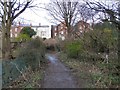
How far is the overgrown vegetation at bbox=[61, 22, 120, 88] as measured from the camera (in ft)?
30.7

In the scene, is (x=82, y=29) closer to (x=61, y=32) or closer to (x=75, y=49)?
(x=75, y=49)

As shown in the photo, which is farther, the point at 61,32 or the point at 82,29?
the point at 61,32

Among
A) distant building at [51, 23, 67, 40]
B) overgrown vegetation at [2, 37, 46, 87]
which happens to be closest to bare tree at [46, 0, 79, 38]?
distant building at [51, 23, 67, 40]

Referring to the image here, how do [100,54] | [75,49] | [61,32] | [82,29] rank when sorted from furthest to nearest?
[61,32]
[82,29]
[75,49]
[100,54]

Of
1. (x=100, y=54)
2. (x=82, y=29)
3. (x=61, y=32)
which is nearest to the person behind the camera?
(x=100, y=54)

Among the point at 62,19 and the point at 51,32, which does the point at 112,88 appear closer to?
the point at 62,19

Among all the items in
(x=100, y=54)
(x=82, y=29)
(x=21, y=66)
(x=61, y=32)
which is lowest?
(x=21, y=66)

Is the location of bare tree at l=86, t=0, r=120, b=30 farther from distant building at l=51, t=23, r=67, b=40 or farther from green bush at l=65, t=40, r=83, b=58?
distant building at l=51, t=23, r=67, b=40

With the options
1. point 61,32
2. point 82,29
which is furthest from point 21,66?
point 61,32

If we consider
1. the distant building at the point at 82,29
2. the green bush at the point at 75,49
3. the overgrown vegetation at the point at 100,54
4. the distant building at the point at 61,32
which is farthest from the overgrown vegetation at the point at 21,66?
the distant building at the point at 61,32

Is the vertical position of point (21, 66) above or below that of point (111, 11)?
below

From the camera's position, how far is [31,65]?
13.3 meters

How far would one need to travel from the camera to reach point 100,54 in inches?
592

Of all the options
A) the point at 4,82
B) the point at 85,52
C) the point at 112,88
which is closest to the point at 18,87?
the point at 4,82
